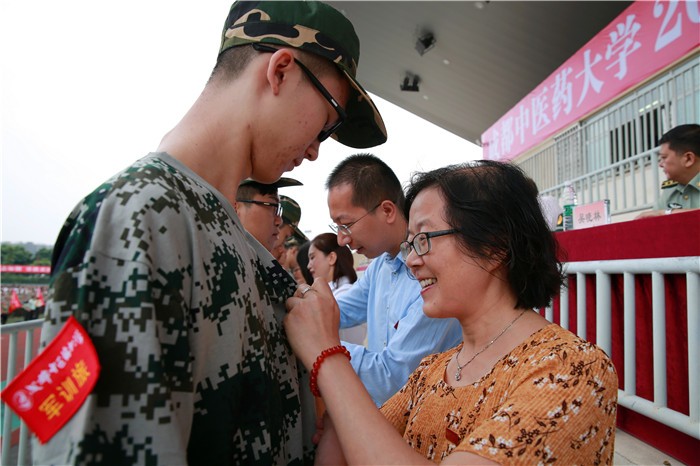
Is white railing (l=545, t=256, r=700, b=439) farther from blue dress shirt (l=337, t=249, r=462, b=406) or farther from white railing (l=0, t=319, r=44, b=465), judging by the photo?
white railing (l=0, t=319, r=44, b=465)

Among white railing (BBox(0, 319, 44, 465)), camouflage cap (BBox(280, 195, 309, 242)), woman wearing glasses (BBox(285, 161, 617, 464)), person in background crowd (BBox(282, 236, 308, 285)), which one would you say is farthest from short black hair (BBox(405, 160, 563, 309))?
person in background crowd (BBox(282, 236, 308, 285))

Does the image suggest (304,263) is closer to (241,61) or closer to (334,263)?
(334,263)

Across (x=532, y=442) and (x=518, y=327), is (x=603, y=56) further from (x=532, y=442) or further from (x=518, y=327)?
(x=532, y=442)

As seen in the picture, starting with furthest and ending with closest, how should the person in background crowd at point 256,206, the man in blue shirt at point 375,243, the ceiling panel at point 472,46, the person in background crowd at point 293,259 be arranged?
1. the ceiling panel at point 472,46
2. the person in background crowd at point 293,259
3. the person in background crowd at point 256,206
4. the man in blue shirt at point 375,243

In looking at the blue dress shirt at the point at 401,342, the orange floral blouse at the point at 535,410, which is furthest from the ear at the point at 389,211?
the orange floral blouse at the point at 535,410

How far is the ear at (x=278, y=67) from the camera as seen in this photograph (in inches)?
37.0

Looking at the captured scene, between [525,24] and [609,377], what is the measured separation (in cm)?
1038

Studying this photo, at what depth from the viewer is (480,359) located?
1368 mm

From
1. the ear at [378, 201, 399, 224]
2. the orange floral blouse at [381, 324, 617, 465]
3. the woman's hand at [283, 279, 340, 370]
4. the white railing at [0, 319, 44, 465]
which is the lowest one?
the white railing at [0, 319, 44, 465]

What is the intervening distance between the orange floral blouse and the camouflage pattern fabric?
514mm

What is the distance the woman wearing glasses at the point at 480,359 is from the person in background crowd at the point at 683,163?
123 inches

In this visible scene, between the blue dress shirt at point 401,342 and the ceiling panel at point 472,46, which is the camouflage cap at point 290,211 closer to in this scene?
the blue dress shirt at point 401,342

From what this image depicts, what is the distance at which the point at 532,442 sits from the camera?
92 centimetres

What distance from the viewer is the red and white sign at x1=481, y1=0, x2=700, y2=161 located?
426 cm
